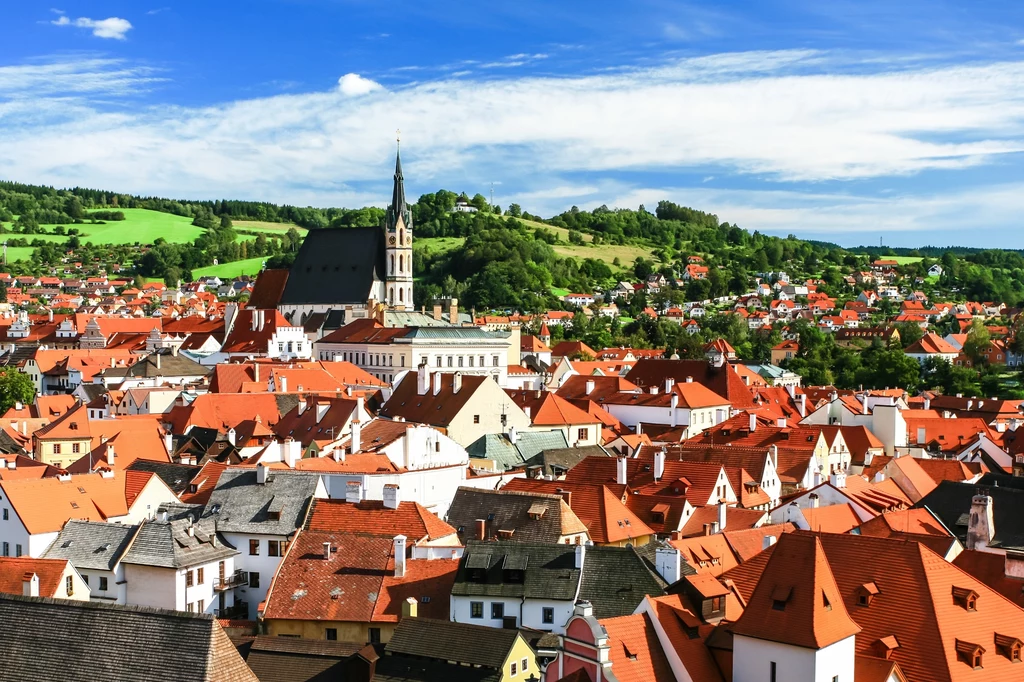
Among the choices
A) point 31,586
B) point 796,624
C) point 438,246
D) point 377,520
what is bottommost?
point 31,586

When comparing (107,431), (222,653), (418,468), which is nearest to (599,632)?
(222,653)

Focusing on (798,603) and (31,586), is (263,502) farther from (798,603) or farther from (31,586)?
(798,603)

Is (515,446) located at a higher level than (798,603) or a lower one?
lower

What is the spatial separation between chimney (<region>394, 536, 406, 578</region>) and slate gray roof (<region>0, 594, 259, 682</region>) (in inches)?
550

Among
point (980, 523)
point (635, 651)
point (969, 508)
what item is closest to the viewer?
point (635, 651)

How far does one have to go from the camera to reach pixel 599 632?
23.2 metres

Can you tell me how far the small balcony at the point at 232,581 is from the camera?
118 feet

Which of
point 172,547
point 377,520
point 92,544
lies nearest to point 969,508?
point 377,520

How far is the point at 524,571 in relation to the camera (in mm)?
32000

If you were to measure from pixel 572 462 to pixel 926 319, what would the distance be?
11524cm

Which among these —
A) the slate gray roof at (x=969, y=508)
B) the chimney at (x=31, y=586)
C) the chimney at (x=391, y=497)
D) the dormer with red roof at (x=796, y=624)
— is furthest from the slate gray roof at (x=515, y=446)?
the dormer with red roof at (x=796, y=624)

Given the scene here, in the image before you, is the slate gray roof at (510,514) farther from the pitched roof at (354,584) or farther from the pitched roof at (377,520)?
the pitched roof at (354,584)

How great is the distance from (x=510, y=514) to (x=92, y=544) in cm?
1286

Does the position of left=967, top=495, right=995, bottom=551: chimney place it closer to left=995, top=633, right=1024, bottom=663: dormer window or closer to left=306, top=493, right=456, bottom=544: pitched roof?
left=995, top=633, right=1024, bottom=663: dormer window
